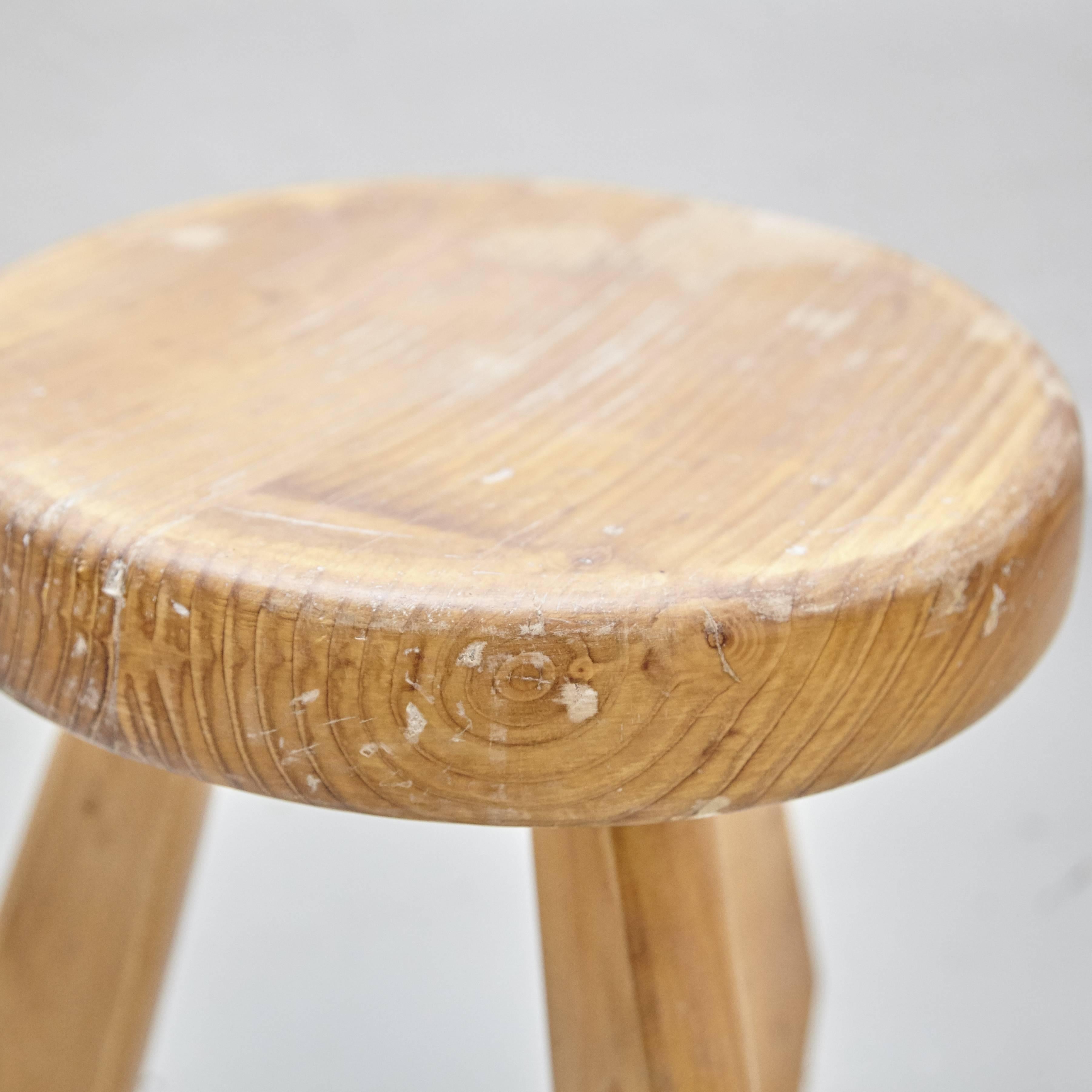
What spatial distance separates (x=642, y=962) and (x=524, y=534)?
14 cm

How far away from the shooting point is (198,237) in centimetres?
53

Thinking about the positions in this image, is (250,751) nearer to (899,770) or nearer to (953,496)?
(953,496)

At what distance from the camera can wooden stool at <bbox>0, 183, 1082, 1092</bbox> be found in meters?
0.32

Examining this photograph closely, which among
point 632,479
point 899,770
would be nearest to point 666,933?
point 632,479

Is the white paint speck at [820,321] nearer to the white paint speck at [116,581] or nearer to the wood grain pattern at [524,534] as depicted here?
the wood grain pattern at [524,534]

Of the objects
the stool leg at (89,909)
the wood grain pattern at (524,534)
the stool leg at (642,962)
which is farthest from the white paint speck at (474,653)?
the stool leg at (89,909)

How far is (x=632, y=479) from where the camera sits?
1.24 ft

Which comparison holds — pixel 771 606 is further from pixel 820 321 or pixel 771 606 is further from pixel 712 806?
pixel 820 321

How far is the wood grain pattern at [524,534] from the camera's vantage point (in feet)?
1.05

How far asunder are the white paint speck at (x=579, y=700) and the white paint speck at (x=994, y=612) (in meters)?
0.10

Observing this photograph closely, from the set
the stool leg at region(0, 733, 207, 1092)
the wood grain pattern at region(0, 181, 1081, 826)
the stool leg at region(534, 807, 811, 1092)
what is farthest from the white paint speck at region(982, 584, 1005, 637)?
the stool leg at region(0, 733, 207, 1092)

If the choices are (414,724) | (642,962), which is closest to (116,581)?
(414,724)

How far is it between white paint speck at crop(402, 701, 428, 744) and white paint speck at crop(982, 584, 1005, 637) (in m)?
0.13

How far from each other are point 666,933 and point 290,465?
0.16 m
